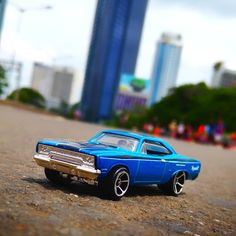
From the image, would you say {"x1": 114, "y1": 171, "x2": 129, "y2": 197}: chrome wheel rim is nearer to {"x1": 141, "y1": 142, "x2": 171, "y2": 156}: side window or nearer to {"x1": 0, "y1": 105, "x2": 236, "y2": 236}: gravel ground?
{"x1": 0, "y1": 105, "x2": 236, "y2": 236}: gravel ground

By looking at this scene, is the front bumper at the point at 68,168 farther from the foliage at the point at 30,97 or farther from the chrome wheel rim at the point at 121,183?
the foliage at the point at 30,97

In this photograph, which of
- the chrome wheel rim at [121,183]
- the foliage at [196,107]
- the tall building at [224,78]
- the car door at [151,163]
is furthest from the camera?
the tall building at [224,78]

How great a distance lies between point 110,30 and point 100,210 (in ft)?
497

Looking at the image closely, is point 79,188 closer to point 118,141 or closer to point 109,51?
point 118,141

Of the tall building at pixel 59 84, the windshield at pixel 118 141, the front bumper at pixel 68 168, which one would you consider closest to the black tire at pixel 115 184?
the front bumper at pixel 68 168

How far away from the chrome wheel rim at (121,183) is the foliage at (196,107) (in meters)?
73.3

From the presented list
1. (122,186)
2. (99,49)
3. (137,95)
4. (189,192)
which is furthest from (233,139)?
(137,95)

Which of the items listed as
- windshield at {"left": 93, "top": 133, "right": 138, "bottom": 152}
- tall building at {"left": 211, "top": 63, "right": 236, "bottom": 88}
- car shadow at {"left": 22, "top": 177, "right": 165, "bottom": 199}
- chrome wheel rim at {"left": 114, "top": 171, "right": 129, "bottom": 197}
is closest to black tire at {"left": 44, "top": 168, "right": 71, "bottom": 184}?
car shadow at {"left": 22, "top": 177, "right": 165, "bottom": 199}

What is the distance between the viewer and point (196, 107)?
96.2 m

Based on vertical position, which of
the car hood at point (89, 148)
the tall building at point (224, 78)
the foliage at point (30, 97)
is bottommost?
the foliage at point (30, 97)

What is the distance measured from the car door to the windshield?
0.19 m

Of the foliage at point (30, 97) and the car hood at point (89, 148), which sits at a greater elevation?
the car hood at point (89, 148)

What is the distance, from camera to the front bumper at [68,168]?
323 inches

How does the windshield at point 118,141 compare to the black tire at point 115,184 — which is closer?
the black tire at point 115,184
